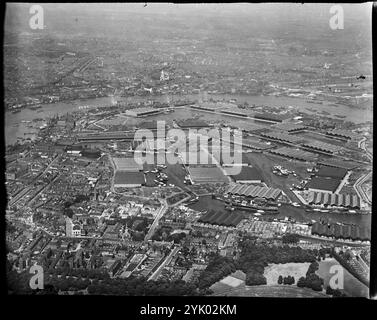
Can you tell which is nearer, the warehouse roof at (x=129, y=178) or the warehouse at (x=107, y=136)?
the warehouse roof at (x=129, y=178)

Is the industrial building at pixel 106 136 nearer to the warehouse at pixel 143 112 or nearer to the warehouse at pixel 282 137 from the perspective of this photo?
the warehouse at pixel 143 112

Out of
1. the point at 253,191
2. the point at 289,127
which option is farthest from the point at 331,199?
the point at 289,127

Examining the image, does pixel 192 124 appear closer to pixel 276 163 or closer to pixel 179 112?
pixel 179 112

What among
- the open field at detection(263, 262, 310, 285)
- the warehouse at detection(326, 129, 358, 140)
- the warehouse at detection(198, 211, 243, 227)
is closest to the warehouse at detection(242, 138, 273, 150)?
A: the warehouse at detection(326, 129, 358, 140)

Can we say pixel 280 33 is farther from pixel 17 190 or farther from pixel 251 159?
pixel 17 190

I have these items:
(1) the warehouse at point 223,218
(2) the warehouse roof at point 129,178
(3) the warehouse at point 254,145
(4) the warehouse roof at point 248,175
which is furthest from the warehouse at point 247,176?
(2) the warehouse roof at point 129,178
